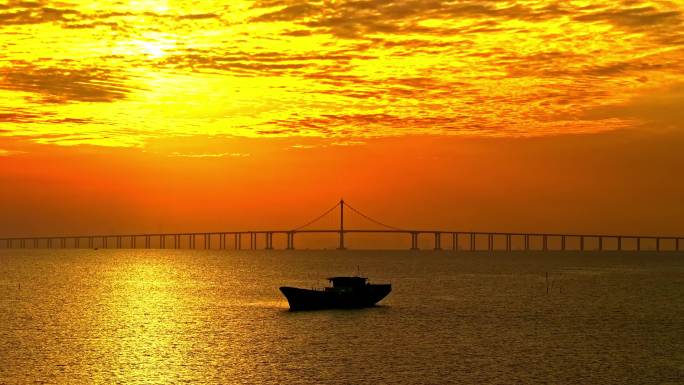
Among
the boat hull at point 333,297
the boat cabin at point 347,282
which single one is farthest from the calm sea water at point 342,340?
the boat cabin at point 347,282

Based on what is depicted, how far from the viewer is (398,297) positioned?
13562 centimetres

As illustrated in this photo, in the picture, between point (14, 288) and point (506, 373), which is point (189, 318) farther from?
point (14, 288)

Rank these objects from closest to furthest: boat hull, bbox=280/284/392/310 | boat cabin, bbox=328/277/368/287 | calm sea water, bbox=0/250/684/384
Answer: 1. calm sea water, bbox=0/250/684/384
2. boat hull, bbox=280/284/392/310
3. boat cabin, bbox=328/277/368/287

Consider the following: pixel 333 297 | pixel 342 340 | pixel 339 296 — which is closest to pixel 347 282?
pixel 339 296

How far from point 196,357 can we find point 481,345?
24698 millimetres

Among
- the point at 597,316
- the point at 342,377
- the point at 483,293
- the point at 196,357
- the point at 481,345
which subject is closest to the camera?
the point at 342,377

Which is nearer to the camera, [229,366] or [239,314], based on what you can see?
[229,366]

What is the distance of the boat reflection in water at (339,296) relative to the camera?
346 feet

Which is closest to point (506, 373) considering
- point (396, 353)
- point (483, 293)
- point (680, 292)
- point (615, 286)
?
point (396, 353)

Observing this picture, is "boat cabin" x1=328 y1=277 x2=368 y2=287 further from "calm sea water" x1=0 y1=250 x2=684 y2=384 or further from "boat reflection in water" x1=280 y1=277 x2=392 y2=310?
"calm sea water" x1=0 y1=250 x2=684 y2=384

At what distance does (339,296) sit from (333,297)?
0.89m

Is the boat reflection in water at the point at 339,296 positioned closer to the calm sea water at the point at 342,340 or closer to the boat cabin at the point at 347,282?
the boat cabin at the point at 347,282

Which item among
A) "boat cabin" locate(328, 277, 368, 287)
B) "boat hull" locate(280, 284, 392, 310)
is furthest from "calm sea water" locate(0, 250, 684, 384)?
"boat cabin" locate(328, 277, 368, 287)

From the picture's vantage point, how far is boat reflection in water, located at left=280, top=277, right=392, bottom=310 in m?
106
